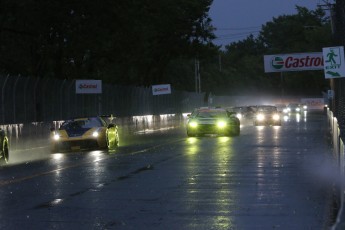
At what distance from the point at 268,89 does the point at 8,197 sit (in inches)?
5323

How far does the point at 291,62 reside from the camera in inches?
3447

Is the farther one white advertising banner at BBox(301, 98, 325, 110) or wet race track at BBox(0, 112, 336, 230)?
white advertising banner at BBox(301, 98, 325, 110)

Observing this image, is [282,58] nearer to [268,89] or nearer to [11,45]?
[11,45]

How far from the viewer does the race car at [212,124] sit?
3666 cm

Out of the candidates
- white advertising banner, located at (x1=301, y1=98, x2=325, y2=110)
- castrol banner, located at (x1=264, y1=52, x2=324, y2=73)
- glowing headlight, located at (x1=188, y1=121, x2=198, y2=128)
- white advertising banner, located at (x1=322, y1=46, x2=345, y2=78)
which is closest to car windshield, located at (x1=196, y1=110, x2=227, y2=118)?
glowing headlight, located at (x1=188, y1=121, x2=198, y2=128)

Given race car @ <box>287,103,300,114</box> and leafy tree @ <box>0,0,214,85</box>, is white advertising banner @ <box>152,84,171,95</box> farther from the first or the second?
race car @ <box>287,103,300,114</box>

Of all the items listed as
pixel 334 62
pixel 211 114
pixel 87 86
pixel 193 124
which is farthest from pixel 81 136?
pixel 87 86

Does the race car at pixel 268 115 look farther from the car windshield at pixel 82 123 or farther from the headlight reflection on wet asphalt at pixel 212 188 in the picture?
the headlight reflection on wet asphalt at pixel 212 188

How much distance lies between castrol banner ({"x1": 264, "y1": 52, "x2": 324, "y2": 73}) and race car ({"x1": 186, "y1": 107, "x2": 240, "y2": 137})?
165ft

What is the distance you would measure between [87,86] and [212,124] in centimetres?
764

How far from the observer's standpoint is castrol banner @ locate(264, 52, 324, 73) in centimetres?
8712

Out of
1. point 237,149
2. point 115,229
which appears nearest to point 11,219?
point 115,229

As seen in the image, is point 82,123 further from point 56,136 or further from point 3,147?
point 3,147

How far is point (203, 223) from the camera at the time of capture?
10.3 metres
